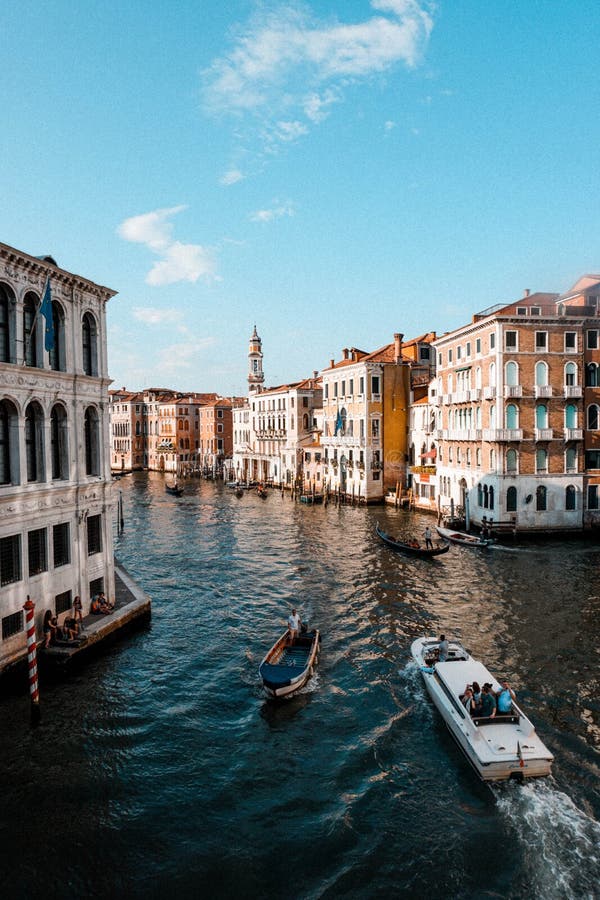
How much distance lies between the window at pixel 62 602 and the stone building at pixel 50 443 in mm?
30

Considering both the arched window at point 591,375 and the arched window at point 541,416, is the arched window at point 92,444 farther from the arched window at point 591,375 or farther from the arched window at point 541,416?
the arched window at point 591,375

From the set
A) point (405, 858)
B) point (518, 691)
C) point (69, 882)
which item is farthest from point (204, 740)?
point (518, 691)

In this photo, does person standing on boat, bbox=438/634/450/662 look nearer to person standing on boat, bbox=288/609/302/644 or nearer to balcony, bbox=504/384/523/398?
person standing on boat, bbox=288/609/302/644

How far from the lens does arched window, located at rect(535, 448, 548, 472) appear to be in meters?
35.2

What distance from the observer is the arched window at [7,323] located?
15.8 metres

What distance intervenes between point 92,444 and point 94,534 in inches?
114

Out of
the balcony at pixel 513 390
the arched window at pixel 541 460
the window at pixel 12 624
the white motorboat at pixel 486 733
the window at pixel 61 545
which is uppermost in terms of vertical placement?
the balcony at pixel 513 390

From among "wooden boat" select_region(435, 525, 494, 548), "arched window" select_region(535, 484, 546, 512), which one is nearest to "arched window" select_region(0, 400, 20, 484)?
"wooden boat" select_region(435, 525, 494, 548)

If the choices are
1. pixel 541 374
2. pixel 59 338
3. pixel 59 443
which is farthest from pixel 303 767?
pixel 541 374

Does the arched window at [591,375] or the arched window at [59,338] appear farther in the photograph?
the arched window at [591,375]

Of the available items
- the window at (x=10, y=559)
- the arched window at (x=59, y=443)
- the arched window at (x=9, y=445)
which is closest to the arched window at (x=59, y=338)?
the arched window at (x=59, y=443)

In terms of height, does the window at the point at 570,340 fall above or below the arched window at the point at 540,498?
above

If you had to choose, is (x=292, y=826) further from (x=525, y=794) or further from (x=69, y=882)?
(x=525, y=794)

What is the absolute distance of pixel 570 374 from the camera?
3509 cm
